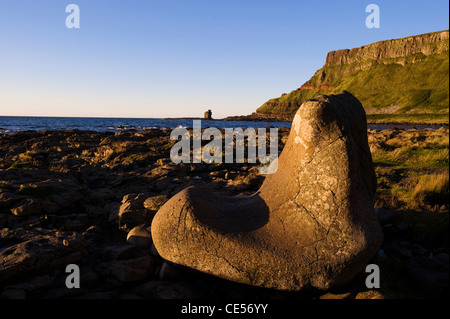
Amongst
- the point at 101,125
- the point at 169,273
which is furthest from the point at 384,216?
the point at 101,125

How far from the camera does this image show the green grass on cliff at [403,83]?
297 feet

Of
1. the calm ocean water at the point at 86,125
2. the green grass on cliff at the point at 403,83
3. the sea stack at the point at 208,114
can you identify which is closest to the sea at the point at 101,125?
the calm ocean water at the point at 86,125

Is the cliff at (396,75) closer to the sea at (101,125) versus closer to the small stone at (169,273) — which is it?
the sea at (101,125)

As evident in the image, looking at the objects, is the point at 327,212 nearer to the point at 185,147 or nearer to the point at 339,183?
the point at 339,183

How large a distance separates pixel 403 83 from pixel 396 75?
10260mm

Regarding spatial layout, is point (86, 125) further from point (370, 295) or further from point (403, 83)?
point (403, 83)

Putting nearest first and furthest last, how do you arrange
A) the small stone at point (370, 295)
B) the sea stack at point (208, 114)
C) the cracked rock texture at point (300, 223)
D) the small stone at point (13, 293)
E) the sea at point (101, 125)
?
1. the small stone at point (13, 293)
2. the small stone at point (370, 295)
3. the cracked rock texture at point (300, 223)
4. the sea at point (101, 125)
5. the sea stack at point (208, 114)

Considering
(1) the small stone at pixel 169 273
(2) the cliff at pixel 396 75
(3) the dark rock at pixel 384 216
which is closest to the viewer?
(1) the small stone at pixel 169 273

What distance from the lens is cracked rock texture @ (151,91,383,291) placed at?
3627 mm

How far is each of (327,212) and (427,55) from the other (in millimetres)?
152722

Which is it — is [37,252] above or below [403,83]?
below

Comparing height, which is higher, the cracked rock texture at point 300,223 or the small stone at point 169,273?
the cracked rock texture at point 300,223

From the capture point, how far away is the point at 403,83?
363 ft
